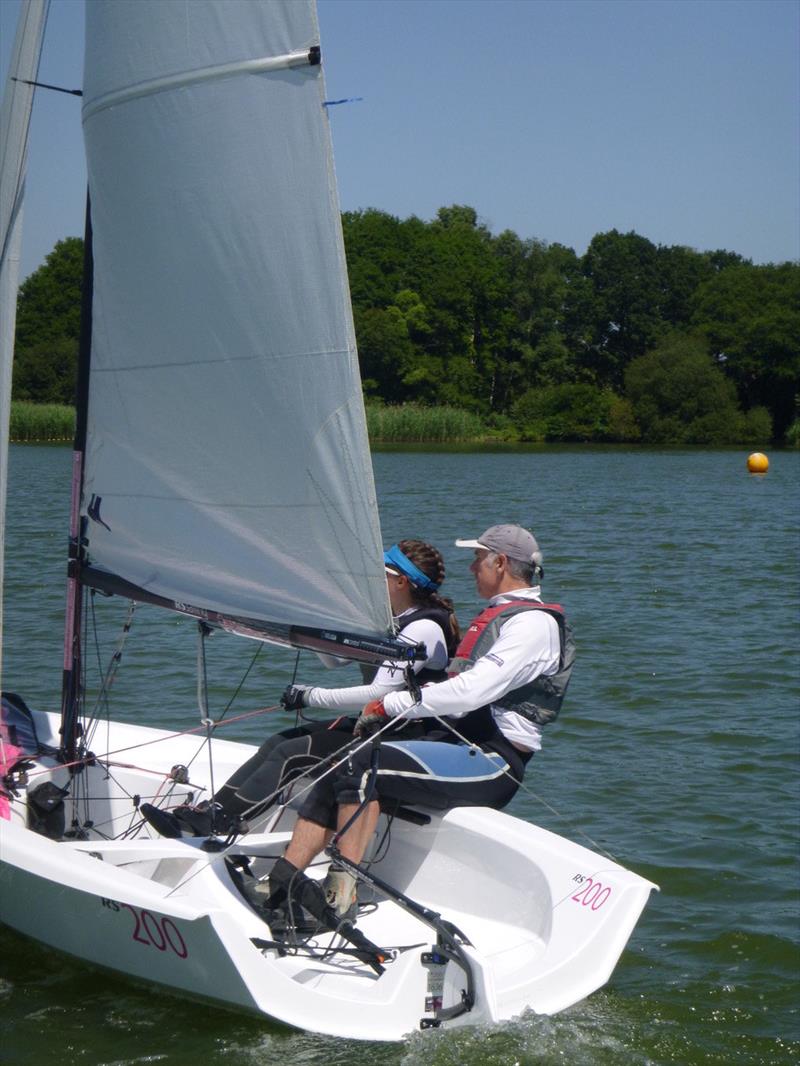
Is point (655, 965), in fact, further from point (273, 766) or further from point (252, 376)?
point (252, 376)

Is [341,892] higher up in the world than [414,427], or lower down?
lower down

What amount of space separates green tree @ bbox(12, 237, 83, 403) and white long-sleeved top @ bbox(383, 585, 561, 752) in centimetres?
2373

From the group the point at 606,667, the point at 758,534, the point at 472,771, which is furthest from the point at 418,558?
the point at 758,534

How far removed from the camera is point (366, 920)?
4176 mm

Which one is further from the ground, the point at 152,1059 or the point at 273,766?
the point at 273,766

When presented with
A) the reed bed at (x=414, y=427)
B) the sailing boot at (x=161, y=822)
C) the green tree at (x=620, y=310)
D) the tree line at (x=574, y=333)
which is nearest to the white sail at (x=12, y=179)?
the sailing boot at (x=161, y=822)

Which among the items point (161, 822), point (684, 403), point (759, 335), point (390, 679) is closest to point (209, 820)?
point (161, 822)

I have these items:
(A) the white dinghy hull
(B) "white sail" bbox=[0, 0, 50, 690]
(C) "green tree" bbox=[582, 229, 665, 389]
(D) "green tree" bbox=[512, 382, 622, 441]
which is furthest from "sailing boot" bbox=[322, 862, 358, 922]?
(C) "green tree" bbox=[582, 229, 665, 389]

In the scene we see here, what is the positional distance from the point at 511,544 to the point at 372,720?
0.66m

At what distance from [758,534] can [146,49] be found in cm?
1466

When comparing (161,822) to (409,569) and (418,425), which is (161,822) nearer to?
(409,569)

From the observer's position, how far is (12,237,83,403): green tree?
2903 cm

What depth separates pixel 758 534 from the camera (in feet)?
56.9

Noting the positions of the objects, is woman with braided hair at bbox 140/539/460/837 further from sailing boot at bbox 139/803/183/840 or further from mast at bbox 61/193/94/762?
mast at bbox 61/193/94/762
